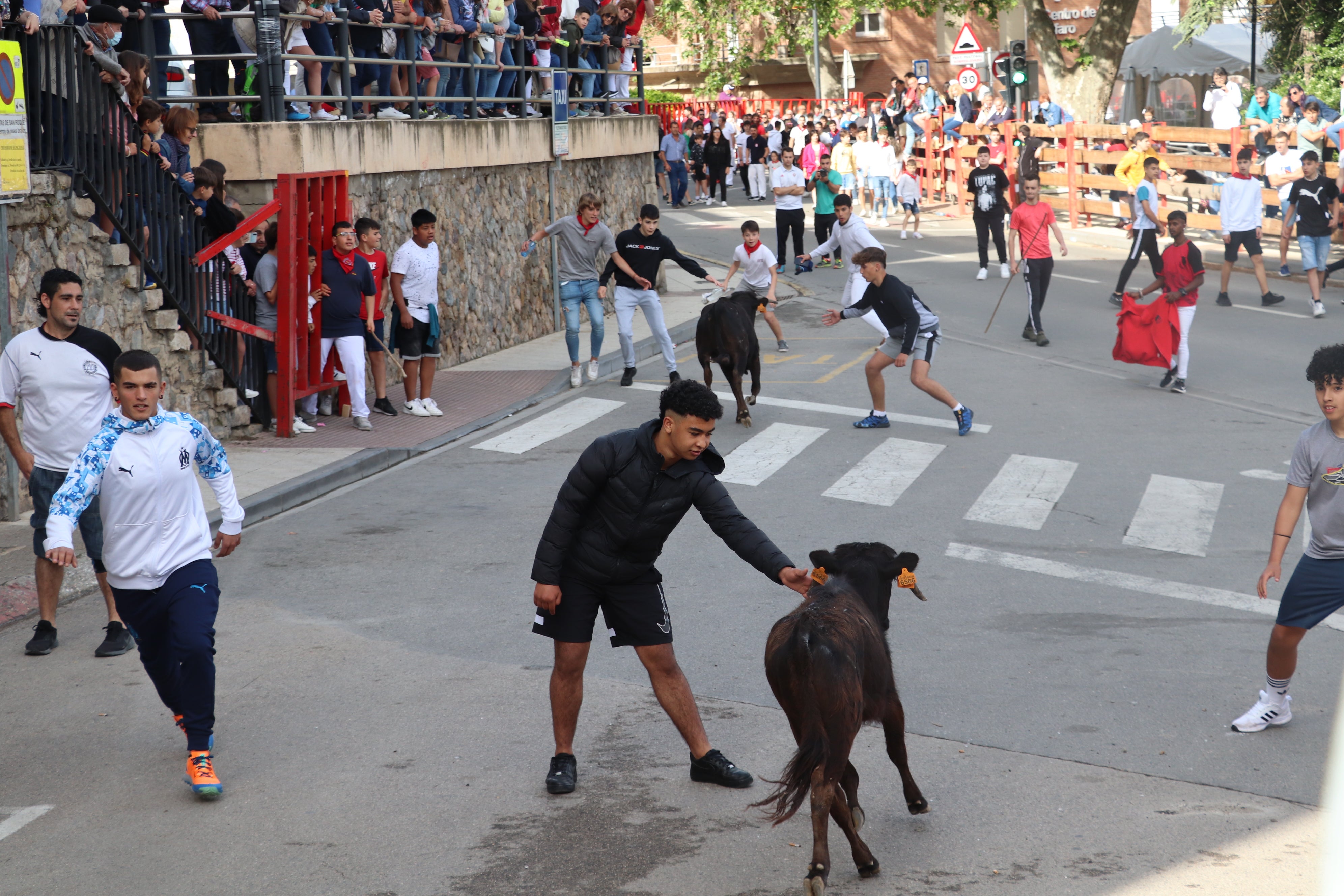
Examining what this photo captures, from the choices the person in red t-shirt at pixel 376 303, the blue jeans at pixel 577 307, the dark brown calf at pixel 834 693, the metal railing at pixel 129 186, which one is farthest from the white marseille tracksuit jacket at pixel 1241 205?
the dark brown calf at pixel 834 693

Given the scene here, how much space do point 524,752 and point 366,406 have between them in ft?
25.8

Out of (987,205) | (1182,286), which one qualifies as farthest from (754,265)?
(987,205)

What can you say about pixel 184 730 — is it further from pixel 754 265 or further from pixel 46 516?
pixel 754 265

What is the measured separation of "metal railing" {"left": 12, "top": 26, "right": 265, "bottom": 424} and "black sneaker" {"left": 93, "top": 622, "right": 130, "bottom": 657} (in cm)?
444

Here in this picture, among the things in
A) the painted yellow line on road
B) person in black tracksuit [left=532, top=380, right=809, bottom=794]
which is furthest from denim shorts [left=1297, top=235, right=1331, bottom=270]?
person in black tracksuit [left=532, top=380, right=809, bottom=794]

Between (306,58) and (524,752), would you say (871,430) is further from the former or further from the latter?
(524,752)

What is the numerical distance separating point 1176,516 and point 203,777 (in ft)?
24.9

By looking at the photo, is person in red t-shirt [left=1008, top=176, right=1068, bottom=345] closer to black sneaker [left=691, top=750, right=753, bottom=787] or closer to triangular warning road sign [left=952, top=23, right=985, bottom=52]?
black sneaker [left=691, top=750, right=753, bottom=787]

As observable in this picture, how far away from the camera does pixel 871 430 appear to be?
13547 millimetres

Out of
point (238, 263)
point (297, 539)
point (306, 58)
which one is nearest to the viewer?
point (297, 539)

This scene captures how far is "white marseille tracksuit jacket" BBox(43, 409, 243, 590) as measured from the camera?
19.2 feet

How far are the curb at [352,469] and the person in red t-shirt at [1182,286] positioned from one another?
6127 mm

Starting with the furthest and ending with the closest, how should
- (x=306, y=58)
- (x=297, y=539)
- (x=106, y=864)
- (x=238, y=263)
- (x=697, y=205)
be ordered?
(x=697, y=205) → (x=306, y=58) → (x=238, y=263) → (x=297, y=539) → (x=106, y=864)

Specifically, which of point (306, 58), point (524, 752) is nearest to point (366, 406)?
point (306, 58)
